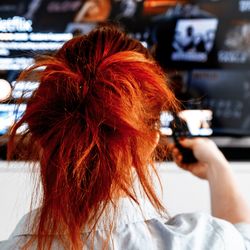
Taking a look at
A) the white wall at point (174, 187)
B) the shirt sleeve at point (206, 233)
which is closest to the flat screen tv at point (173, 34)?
the white wall at point (174, 187)

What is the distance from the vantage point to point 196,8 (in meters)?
1.71

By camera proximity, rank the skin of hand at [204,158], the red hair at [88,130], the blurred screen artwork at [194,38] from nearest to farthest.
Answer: the red hair at [88,130] → the skin of hand at [204,158] → the blurred screen artwork at [194,38]

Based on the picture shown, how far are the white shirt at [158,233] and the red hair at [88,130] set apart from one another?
0.03 m

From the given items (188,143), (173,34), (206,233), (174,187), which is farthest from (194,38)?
(206,233)

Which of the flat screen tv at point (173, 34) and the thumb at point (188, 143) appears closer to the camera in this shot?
the thumb at point (188, 143)

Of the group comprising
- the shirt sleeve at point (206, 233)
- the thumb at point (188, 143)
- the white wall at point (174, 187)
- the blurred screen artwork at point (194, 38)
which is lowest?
the white wall at point (174, 187)

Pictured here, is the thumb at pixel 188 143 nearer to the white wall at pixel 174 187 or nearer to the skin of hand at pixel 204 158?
the skin of hand at pixel 204 158

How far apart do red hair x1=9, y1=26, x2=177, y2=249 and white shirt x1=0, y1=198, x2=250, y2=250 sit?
3 cm

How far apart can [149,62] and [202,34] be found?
3.12 ft

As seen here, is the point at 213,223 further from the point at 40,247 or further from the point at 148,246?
the point at 40,247

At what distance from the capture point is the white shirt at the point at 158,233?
29.8 inches

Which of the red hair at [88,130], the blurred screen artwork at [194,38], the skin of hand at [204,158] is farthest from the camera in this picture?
the blurred screen artwork at [194,38]

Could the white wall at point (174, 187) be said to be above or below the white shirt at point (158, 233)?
below

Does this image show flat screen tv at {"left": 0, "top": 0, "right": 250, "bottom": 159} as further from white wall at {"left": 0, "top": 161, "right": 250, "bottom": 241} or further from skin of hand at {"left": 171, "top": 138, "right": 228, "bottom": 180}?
skin of hand at {"left": 171, "top": 138, "right": 228, "bottom": 180}
